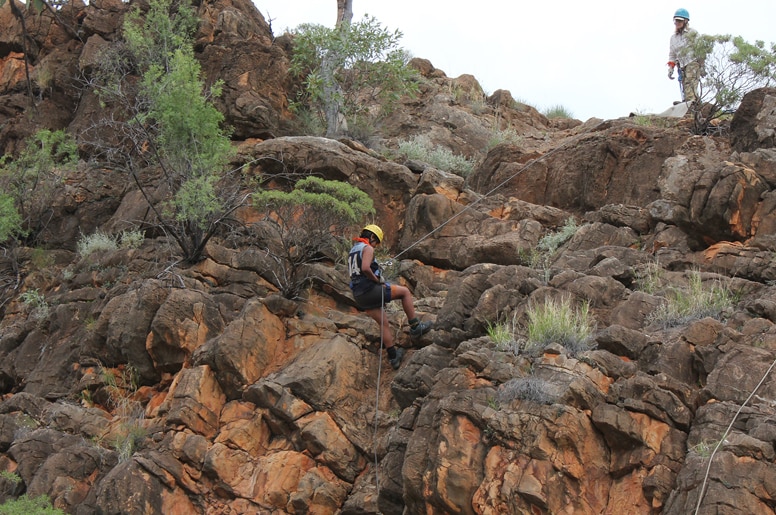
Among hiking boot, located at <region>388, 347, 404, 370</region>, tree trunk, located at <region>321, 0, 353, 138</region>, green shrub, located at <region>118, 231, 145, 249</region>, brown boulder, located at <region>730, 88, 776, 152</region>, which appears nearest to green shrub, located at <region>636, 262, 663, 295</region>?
hiking boot, located at <region>388, 347, 404, 370</region>

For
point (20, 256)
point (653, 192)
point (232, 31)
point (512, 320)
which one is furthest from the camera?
point (232, 31)

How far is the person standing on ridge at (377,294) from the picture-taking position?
11422mm

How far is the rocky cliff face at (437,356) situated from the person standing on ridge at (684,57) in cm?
92

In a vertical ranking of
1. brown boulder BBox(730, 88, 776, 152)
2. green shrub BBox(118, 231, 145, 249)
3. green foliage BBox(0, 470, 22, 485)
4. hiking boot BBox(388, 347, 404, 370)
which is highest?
brown boulder BBox(730, 88, 776, 152)

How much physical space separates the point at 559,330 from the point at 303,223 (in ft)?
16.7

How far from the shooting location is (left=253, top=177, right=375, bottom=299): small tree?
42.2 ft

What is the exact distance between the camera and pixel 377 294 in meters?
11.4

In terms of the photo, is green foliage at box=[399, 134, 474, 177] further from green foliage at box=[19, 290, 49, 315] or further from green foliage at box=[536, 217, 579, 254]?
green foliage at box=[19, 290, 49, 315]

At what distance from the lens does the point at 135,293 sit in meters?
12.6

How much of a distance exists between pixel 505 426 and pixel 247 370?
12.7 feet

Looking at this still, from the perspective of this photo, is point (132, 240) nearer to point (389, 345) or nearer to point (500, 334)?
point (389, 345)

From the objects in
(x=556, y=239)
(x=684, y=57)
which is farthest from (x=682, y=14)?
(x=556, y=239)

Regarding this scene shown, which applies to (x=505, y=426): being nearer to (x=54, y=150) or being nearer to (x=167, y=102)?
(x=167, y=102)

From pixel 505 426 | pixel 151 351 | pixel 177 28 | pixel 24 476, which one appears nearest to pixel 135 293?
pixel 151 351
